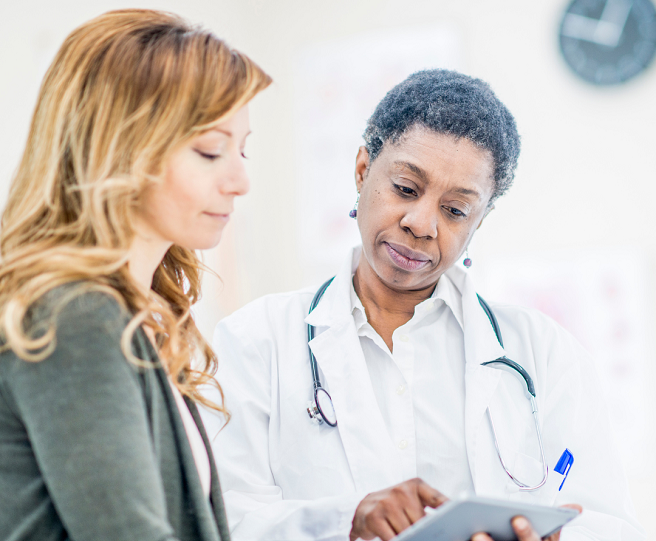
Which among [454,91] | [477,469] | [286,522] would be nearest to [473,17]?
[454,91]

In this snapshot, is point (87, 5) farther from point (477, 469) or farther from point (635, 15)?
point (635, 15)

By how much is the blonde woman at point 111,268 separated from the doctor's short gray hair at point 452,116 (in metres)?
0.49

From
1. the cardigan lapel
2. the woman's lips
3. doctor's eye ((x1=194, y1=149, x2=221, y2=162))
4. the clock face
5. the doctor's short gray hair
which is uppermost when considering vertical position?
the clock face

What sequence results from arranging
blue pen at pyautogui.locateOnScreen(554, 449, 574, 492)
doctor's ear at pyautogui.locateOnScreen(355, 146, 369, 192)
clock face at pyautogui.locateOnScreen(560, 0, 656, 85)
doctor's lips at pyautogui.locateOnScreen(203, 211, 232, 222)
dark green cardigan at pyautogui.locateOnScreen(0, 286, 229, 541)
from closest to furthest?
dark green cardigan at pyautogui.locateOnScreen(0, 286, 229, 541), doctor's lips at pyautogui.locateOnScreen(203, 211, 232, 222), blue pen at pyautogui.locateOnScreen(554, 449, 574, 492), doctor's ear at pyautogui.locateOnScreen(355, 146, 369, 192), clock face at pyautogui.locateOnScreen(560, 0, 656, 85)

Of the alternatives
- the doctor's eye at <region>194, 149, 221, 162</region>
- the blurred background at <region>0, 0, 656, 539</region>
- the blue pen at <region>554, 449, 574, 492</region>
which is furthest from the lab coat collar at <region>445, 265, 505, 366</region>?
the blurred background at <region>0, 0, 656, 539</region>

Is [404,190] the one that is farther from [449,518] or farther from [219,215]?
[449,518]

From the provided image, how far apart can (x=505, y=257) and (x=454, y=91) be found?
4.03ft

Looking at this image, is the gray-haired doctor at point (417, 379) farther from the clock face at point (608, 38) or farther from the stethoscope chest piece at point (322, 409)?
the clock face at point (608, 38)

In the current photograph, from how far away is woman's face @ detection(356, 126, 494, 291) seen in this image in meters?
1.16

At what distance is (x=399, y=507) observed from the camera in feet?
2.89

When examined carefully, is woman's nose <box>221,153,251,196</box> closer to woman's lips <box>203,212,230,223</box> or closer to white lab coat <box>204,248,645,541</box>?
woman's lips <box>203,212,230,223</box>

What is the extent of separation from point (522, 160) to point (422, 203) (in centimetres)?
133

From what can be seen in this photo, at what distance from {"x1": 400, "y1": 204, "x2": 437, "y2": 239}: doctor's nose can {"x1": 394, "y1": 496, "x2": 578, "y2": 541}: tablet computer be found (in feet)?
1.81

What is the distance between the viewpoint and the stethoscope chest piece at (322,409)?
1126 millimetres
